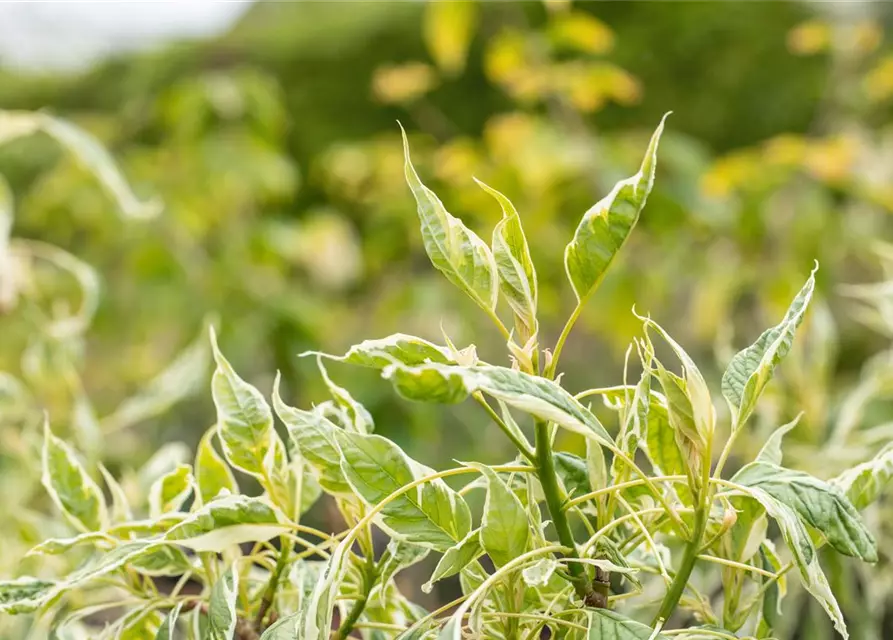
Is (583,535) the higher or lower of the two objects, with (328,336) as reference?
higher

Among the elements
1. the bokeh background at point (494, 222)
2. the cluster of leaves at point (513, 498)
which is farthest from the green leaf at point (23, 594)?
the bokeh background at point (494, 222)

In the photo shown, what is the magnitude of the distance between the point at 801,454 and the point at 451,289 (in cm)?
89

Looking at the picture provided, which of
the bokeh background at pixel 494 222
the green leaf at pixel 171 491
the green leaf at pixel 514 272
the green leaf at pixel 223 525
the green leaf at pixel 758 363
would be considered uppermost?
the green leaf at pixel 514 272

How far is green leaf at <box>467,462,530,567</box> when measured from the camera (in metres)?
0.27

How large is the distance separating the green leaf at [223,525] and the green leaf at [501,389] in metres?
0.11

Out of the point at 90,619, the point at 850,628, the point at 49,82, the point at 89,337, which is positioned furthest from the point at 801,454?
the point at 49,82

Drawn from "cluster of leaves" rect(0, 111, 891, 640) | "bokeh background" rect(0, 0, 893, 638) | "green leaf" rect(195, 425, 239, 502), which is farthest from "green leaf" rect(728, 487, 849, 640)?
"bokeh background" rect(0, 0, 893, 638)

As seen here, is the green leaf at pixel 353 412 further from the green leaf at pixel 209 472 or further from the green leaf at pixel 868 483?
the green leaf at pixel 868 483

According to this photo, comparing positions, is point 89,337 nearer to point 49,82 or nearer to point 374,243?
point 374,243

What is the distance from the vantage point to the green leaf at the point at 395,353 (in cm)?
27

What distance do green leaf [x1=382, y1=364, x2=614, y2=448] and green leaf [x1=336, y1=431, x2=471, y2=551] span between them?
0.06 m

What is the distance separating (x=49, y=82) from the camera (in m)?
2.84

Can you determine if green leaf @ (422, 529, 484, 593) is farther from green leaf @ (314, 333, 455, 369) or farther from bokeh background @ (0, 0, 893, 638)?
bokeh background @ (0, 0, 893, 638)

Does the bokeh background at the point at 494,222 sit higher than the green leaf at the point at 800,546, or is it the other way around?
the green leaf at the point at 800,546
